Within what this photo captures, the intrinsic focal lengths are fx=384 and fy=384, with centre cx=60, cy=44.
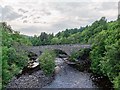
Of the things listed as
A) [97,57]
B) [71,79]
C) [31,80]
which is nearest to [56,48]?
[71,79]

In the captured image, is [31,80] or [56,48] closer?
[31,80]

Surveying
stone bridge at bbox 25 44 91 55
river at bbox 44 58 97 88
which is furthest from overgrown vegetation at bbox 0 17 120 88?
river at bbox 44 58 97 88

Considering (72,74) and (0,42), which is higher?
(0,42)

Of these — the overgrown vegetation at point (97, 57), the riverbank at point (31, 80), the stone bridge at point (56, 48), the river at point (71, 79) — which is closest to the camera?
the overgrown vegetation at point (97, 57)

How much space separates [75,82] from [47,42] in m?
102

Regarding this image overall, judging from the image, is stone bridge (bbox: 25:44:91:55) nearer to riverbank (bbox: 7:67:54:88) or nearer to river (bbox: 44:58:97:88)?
river (bbox: 44:58:97:88)

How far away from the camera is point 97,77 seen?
7206cm

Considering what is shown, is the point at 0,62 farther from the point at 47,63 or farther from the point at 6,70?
the point at 47,63

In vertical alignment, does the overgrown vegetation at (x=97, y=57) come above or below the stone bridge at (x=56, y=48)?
above

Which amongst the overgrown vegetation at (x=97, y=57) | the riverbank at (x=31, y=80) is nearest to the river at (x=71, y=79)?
the riverbank at (x=31, y=80)

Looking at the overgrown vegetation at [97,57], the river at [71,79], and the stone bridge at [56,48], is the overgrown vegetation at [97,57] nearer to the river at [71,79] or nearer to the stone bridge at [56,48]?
the stone bridge at [56,48]

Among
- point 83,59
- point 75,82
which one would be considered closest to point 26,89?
point 75,82

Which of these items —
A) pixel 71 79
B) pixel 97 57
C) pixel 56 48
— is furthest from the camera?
pixel 56 48

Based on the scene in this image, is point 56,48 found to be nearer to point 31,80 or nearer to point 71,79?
point 71,79
